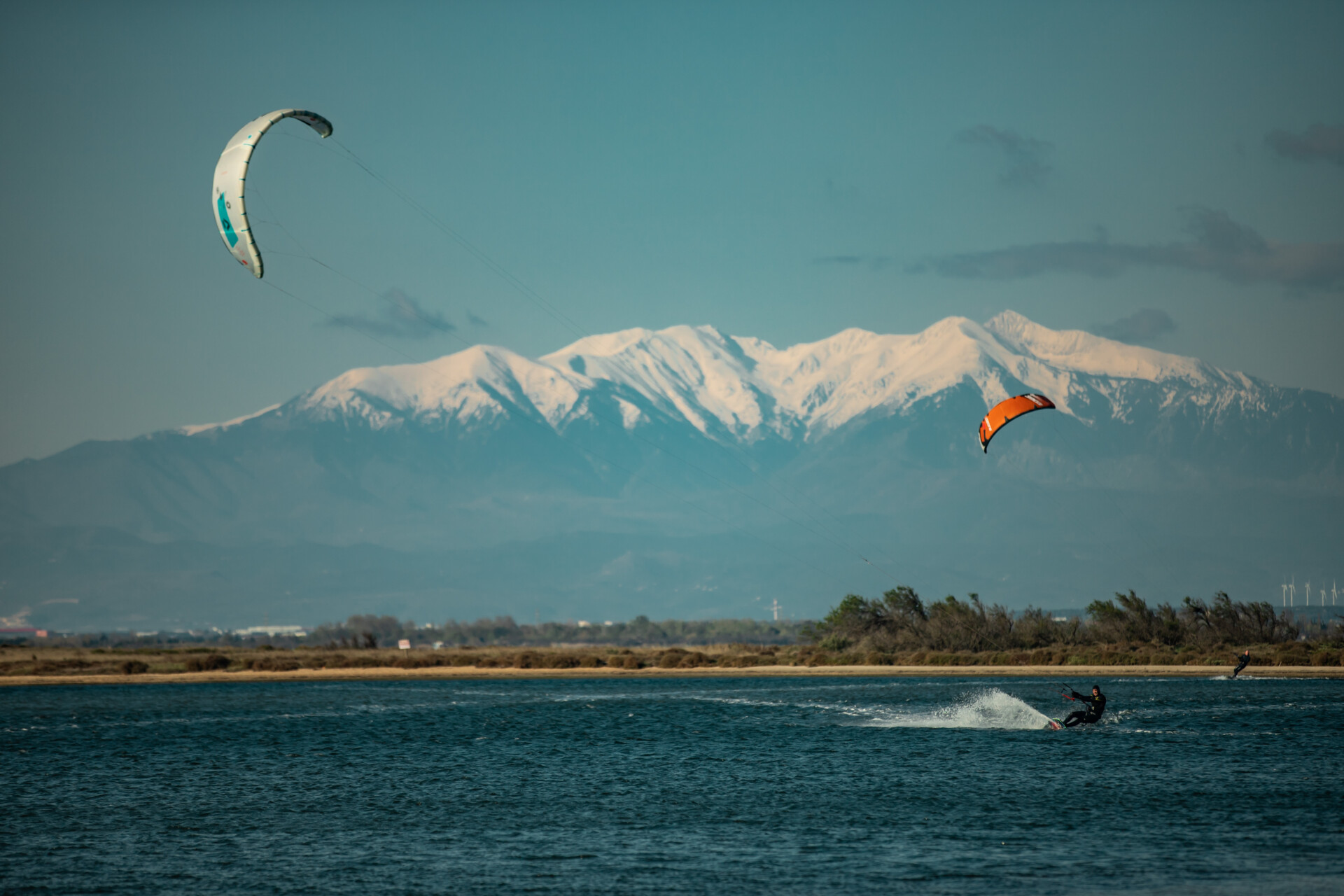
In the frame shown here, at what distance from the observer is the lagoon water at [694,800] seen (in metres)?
23.7

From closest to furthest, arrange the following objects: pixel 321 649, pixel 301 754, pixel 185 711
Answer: pixel 301 754 < pixel 185 711 < pixel 321 649

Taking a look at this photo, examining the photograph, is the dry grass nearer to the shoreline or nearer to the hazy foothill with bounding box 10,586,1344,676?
the hazy foothill with bounding box 10,586,1344,676

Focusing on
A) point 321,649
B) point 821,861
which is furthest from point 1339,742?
point 321,649

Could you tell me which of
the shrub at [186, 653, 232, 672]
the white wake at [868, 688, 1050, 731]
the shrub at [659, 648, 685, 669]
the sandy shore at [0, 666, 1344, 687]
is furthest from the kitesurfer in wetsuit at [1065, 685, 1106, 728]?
the shrub at [186, 653, 232, 672]

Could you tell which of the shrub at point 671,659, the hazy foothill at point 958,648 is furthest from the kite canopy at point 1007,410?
the shrub at point 671,659

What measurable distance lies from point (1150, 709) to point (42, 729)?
4110 centimetres

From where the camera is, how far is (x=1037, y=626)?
8775 centimetres

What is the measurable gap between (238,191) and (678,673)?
5611 centimetres

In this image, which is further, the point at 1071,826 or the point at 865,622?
the point at 865,622

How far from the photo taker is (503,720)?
180 ft

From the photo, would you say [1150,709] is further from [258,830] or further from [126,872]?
[126,872]

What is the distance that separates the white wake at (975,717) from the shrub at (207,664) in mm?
54890

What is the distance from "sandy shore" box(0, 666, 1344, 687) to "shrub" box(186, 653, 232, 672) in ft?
5.95

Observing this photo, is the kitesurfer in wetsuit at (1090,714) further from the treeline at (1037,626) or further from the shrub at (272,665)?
the shrub at (272,665)
